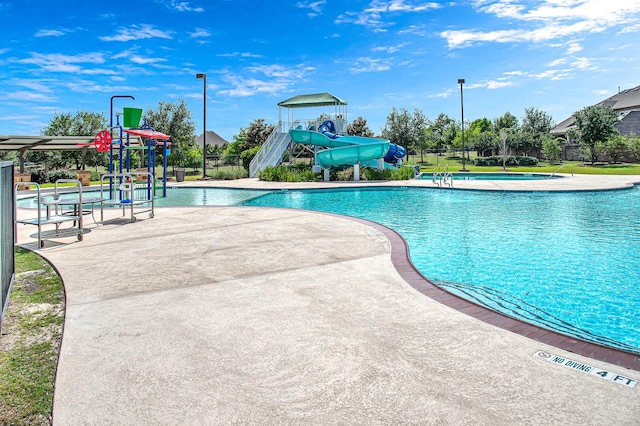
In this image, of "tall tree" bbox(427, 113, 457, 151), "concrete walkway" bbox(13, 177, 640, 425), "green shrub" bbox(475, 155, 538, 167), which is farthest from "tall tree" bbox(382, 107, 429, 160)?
"concrete walkway" bbox(13, 177, 640, 425)

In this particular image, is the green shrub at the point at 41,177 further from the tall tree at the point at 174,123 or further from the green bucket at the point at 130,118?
the green bucket at the point at 130,118

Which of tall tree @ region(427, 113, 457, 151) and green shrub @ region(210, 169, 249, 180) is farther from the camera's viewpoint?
tall tree @ region(427, 113, 457, 151)

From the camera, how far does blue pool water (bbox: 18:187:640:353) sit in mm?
4488

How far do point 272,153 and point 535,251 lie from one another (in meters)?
20.7

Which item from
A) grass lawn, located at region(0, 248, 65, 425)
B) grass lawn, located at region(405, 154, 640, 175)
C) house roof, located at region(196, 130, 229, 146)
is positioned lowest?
grass lawn, located at region(0, 248, 65, 425)

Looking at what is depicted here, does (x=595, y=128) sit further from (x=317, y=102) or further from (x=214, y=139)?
(x=214, y=139)

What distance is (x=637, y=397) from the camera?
2.28 meters

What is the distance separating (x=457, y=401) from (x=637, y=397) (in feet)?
3.50

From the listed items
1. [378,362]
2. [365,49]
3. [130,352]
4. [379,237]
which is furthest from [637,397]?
[365,49]

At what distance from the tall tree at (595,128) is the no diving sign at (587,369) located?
40.8m

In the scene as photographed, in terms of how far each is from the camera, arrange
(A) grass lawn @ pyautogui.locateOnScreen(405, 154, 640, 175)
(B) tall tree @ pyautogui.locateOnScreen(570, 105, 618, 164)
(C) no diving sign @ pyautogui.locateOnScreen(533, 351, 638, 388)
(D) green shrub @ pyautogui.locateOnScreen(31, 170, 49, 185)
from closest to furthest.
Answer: (C) no diving sign @ pyautogui.locateOnScreen(533, 351, 638, 388), (D) green shrub @ pyautogui.locateOnScreen(31, 170, 49, 185), (A) grass lawn @ pyautogui.locateOnScreen(405, 154, 640, 175), (B) tall tree @ pyautogui.locateOnScreen(570, 105, 618, 164)

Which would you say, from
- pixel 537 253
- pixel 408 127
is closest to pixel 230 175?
pixel 537 253

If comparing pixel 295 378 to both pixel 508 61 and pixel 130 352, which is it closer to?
pixel 130 352

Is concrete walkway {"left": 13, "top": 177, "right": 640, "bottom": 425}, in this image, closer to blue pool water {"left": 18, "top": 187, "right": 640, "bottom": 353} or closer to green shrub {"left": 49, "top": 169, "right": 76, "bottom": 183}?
blue pool water {"left": 18, "top": 187, "right": 640, "bottom": 353}
